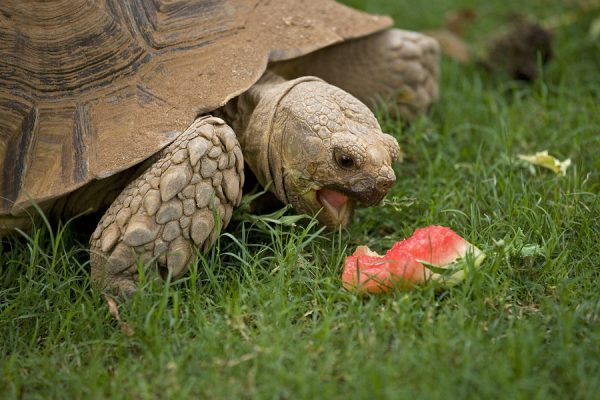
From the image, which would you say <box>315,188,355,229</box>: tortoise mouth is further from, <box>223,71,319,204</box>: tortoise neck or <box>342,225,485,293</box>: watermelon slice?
<box>342,225,485,293</box>: watermelon slice

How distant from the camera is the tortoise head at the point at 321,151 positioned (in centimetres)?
294

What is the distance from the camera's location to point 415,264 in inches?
108

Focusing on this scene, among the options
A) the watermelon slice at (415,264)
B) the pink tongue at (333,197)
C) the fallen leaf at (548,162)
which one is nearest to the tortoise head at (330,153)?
the pink tongue at (333,197)

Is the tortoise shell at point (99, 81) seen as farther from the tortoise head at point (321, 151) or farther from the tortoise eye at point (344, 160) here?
the tortoise eye at point (344, 160)

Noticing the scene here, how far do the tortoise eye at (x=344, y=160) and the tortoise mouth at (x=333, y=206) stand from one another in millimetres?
184

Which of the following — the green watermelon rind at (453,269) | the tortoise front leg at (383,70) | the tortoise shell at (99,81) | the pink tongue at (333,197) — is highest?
the tortoise shell at (99,81)

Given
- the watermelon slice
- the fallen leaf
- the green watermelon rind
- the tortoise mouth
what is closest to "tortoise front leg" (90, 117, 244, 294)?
the tortoise mouth

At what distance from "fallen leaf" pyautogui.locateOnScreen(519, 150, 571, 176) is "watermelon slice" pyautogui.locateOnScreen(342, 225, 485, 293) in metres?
1.13

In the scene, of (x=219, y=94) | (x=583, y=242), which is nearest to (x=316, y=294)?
(x=219, y=94)

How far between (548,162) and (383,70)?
3.52 feet

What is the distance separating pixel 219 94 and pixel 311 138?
45 cm

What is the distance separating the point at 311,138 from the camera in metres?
→ 2.98

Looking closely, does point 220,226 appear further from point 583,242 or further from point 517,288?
point 583,242

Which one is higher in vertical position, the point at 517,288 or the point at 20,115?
the point at 20,115
